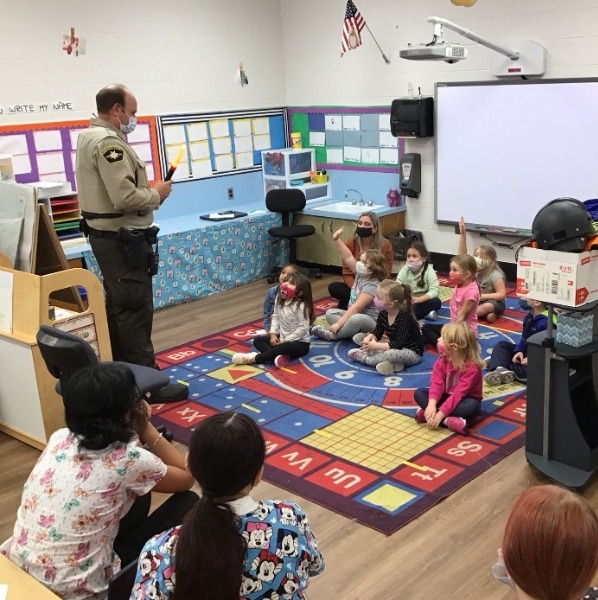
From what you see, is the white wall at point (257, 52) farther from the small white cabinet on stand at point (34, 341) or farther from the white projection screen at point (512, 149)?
the small white cabinet on stand at point (34, 341)

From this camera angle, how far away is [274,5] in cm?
750

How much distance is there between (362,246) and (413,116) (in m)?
1.48

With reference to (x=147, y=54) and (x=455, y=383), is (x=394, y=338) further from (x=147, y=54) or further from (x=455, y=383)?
(x=147, y=54)

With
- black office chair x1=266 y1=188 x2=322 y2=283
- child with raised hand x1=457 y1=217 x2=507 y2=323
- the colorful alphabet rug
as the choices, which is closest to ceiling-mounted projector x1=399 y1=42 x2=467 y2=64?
child with raised hand x1=457 y1=217 x2=507 y2=323

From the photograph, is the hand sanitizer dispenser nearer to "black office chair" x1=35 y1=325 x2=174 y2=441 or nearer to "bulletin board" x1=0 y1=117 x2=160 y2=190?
"bulletin board" x1=0 y1=117 x2=160 y2=190

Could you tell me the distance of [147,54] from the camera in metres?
6.57

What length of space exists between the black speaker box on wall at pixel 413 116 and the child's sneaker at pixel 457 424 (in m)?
3.39

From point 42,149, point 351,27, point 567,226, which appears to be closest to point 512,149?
point 351,27

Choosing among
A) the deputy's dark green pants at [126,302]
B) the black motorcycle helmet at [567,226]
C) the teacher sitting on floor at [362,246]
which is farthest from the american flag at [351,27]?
the black motorcycle helmet at [567,226]

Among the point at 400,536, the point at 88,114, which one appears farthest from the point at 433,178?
the point at 400,536

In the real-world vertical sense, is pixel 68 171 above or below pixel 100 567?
above

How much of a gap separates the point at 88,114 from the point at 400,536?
4.54 m

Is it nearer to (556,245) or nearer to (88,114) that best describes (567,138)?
(556,245)

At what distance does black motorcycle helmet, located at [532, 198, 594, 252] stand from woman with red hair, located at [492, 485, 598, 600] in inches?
74.7
